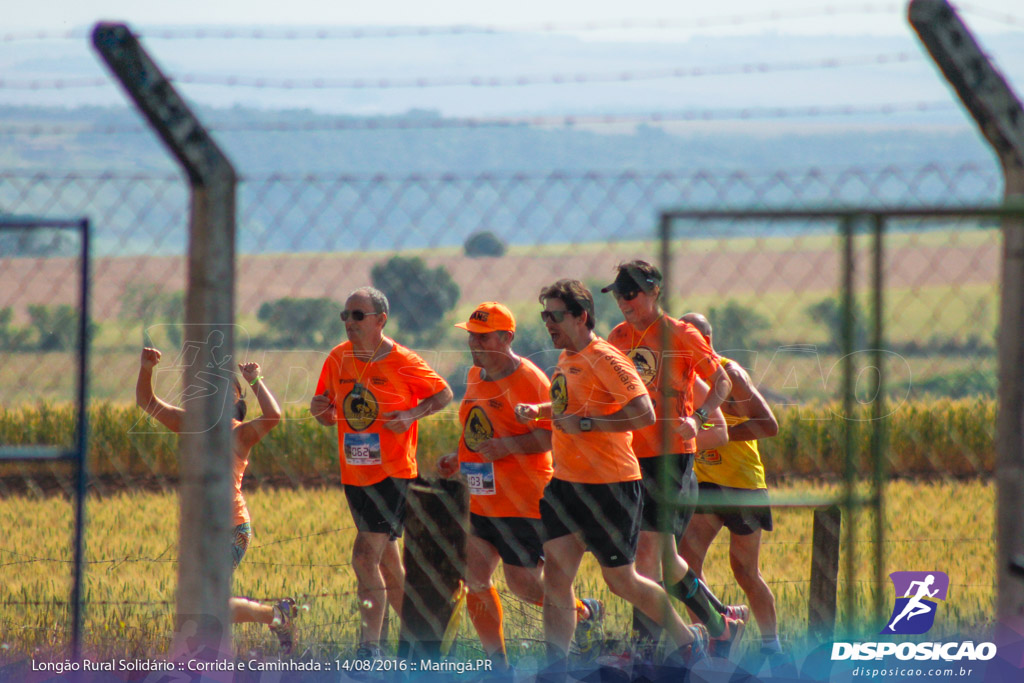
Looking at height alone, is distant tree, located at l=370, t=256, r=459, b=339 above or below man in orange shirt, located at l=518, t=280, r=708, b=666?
above

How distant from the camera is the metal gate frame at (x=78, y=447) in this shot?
324 centimetres

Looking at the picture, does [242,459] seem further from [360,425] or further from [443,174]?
[443,174]

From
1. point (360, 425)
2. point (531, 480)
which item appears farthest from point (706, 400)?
point (360, 425)

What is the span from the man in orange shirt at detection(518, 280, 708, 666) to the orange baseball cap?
11.3 inches

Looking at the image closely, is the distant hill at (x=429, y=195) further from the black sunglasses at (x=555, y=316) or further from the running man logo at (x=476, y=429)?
the running man logo at (x=476, y=429)

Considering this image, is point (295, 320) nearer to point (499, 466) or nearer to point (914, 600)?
point (499, 466)

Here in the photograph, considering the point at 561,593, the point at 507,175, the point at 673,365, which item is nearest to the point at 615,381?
the point at 673,365

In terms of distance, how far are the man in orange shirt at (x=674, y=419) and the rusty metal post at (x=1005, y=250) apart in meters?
1.15

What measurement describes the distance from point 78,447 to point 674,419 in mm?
2156

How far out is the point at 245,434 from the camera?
442cm

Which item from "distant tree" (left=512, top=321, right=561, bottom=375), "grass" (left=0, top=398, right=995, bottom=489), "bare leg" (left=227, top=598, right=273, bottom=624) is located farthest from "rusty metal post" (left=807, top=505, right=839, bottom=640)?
"grass" (left=0, top=398, right=995, bottom=489)

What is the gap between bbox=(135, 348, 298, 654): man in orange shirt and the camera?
4051mm

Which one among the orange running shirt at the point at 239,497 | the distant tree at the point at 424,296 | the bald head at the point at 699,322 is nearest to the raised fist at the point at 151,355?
the orange running shirt at the point at 239,497

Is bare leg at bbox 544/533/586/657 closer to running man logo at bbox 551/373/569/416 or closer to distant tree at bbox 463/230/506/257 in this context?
running man logo at bbox 551/373/569/416
